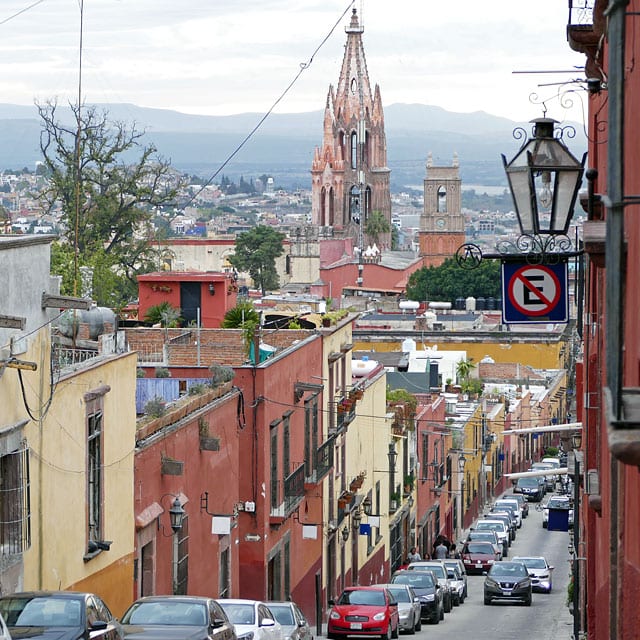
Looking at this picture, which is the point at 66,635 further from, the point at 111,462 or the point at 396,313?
the point at 396,313

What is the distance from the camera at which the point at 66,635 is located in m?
14.1

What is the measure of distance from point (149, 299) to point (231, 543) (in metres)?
11.4

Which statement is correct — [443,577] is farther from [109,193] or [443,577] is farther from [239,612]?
[109,193]

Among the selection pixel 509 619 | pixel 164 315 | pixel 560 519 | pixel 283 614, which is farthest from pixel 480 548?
pixel 283 614

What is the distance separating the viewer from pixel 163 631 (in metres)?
16.7

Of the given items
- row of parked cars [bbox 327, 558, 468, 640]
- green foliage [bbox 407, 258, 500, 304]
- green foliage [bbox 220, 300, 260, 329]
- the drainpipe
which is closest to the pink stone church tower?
green foliage [bbox 407, 258, 500, 304]

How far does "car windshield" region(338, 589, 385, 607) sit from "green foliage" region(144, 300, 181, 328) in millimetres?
8002

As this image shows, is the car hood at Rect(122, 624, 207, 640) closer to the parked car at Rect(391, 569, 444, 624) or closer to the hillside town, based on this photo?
the hillside town

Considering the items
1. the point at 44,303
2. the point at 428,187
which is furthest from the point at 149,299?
the point at 428,187

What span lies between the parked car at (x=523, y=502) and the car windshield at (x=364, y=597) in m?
43.8

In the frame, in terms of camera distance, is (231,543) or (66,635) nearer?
(66,635)

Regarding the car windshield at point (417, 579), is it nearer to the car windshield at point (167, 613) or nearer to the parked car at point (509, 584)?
the parked car at point (509, 584)

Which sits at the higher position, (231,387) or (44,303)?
(44,303)

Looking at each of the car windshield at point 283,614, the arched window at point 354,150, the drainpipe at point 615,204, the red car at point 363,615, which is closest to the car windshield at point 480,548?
the red car at point 363,615
